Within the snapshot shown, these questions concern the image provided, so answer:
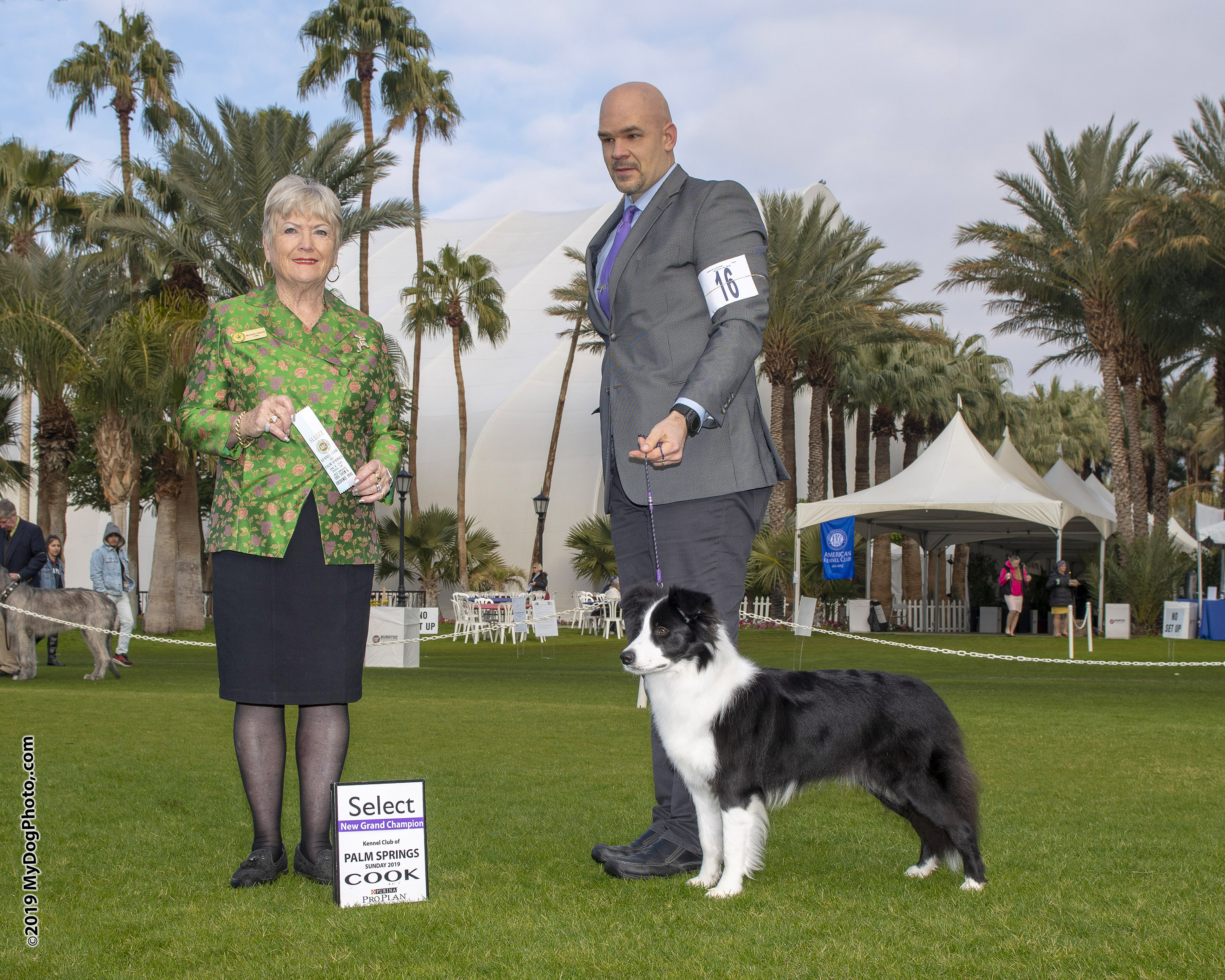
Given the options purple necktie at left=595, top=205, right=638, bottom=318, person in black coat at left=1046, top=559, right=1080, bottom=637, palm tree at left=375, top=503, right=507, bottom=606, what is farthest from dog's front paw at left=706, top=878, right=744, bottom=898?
palm tree at left=375, top=503, right=507, bottom=606

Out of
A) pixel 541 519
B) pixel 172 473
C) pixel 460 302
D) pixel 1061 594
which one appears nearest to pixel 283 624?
pixel 172 473

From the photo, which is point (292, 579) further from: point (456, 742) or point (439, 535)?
point (439, 535)

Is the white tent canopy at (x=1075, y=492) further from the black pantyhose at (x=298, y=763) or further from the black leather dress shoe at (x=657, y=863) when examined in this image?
the black pantyhose at (x=298, y=763)

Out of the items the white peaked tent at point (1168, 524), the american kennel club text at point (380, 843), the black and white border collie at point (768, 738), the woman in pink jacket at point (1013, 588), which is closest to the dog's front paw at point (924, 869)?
the black and white border collie at point (768, 738)

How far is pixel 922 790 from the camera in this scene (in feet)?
12.7

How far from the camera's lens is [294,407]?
147 inches

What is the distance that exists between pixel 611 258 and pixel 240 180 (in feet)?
64.2

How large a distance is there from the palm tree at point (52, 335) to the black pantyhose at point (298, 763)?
2139 centimetres

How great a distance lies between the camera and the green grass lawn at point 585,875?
2.96 m

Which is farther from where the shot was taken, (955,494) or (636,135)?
(955,494)

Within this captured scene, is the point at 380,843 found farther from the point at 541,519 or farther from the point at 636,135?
the point at 541,519

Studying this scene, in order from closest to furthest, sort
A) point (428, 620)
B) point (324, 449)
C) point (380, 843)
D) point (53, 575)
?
point (380, 843) → point (324, 449) → point (53, 575) → point (428, 620)

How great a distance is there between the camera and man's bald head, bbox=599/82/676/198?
3.87 m

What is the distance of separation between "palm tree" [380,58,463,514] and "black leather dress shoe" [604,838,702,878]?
2487 centimetres
